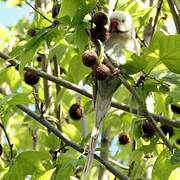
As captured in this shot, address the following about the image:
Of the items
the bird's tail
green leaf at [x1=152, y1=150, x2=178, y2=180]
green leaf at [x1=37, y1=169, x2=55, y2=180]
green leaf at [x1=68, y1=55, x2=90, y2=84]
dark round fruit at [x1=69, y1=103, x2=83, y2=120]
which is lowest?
dark round fruit at [x1=69, y1=103, x2=83, y2=120]

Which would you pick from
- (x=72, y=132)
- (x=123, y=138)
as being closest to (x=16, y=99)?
(x=123, y=138)

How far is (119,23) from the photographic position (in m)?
2.35

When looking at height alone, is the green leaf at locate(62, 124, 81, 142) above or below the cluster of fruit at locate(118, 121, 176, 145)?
below

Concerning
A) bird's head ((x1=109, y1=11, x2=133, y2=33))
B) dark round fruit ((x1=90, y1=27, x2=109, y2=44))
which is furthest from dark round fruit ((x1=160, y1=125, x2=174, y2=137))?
dark round fruit ((x1=90, y1=27, x2=109, y2=44))

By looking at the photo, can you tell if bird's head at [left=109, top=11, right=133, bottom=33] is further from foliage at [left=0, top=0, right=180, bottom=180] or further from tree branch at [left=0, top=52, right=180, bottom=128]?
tree branch at [left=0, top=52, right=180, bottom=128]

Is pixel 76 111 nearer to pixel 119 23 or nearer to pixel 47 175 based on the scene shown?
pixel 47 175

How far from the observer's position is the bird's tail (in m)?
2.04

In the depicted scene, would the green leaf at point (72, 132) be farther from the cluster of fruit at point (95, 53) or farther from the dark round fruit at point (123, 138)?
the cluster of fruit at point (95, 53)

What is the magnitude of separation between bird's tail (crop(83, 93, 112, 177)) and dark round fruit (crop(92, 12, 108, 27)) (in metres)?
0.30

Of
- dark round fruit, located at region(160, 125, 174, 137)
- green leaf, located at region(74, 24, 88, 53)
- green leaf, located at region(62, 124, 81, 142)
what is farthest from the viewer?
green leaf, located at region(62, 124, 81, 142)

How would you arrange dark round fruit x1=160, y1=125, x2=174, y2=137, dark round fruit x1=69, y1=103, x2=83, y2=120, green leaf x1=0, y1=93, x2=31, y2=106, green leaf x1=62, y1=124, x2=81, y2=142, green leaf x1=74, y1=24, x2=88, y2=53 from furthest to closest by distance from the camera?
green leaf x1=62, y1=124, x2=81, y2=142 < dark round fruit x1=69, y1=103, x2=83, y2=120 < dark round fruit x1=160, y1=125, x2=174, y2=137 < green leaf x1=0, y1=93, x2=31, y2=106 < green leaf x1=74, y1=24, x2=88, y2=53

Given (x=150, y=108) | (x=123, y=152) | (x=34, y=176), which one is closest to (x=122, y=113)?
(x=150, y=108)

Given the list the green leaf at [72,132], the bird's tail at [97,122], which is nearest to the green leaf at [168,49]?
the bird's tail at [97,122]

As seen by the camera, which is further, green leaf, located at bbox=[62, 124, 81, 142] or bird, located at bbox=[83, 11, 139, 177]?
→ green leaf, located at bbox=[62, 124, 81, 142]
